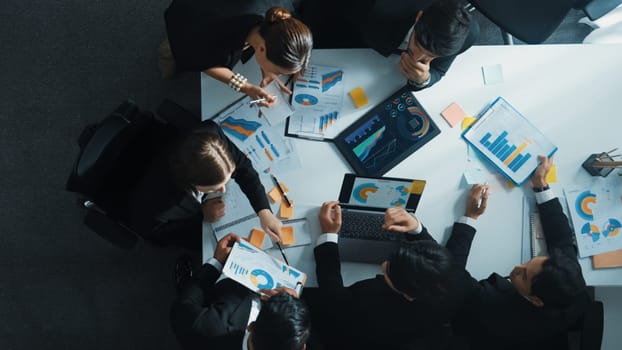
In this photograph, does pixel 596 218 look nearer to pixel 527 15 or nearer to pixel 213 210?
pixel 527 15

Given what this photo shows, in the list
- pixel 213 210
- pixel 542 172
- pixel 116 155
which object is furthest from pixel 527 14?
pixel 116 155

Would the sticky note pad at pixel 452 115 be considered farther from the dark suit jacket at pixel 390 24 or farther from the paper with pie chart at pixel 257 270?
the paper with pie chart at pixel 257 270

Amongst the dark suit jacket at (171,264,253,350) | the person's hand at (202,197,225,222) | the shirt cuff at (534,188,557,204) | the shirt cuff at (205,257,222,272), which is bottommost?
the dark suit jacket at (171,264,253,350)

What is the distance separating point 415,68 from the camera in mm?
1805

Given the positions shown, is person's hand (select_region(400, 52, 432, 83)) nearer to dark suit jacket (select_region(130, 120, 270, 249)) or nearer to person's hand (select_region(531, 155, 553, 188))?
person's hand (select_region(531, 155, 553, 188))

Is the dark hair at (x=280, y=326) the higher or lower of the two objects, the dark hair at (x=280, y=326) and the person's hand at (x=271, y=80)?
the lower

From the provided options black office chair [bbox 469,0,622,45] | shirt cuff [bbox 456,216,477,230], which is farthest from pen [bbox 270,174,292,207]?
black office chair [bbox 469,0,622,45]

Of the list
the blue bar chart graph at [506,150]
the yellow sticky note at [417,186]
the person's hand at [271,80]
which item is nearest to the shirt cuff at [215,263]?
the person's hand at [271,80]

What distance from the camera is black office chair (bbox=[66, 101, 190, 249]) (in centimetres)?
155

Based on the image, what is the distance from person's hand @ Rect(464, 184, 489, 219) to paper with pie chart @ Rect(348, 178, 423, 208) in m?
0.21

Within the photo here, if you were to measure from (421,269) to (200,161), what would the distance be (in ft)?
2.87

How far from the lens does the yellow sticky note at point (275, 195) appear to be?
1.83 m

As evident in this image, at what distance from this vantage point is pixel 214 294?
1881 millimetres

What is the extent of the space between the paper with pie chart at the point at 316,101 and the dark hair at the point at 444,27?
0.38 metres
